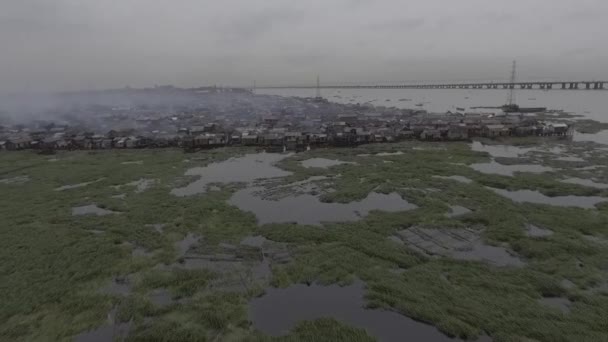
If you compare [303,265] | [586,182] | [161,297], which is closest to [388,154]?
[586,182]

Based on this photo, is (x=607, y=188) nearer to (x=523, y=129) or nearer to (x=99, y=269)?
(x=523, y=129)

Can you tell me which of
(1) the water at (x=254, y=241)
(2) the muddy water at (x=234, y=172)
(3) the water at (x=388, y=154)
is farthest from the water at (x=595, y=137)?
(1) the water at (x=254, y=241)

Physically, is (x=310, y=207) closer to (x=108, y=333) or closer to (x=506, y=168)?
(x=108, y=333)

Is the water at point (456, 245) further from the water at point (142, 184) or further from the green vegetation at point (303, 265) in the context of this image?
the water at point (142, 184)

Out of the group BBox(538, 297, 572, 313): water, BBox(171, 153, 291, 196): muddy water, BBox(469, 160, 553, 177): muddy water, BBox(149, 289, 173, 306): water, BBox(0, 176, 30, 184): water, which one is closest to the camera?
BBox(538, 297, 572, 313): water

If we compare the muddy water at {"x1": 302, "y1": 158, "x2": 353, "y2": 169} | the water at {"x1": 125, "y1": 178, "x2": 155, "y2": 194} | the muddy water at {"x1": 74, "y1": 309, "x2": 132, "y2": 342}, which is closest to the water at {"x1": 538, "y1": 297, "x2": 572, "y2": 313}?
the muddy water at {"x1": 74, "y1": 309, "x2": 132, "y2": 342}

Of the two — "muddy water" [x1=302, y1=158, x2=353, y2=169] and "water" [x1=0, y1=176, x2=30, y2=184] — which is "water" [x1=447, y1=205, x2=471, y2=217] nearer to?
"muddy water" [x1=302, y1=158, x2=353, y2=169]

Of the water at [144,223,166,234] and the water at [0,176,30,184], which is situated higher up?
the water at [0,176,30,184]
